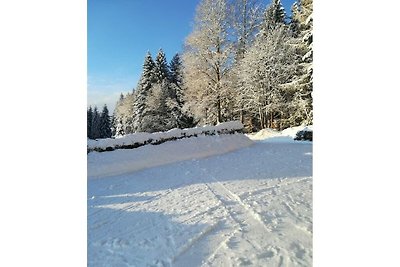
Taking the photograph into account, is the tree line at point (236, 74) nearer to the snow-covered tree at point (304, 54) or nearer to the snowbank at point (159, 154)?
the snow-covered tree at point (304, 54)

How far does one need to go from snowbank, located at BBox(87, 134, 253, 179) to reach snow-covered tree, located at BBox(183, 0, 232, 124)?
61cm

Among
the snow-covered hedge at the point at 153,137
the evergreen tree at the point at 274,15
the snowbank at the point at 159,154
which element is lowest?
the snowbank at the point at 159,154

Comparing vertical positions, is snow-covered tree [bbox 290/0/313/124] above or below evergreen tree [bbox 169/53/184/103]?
below

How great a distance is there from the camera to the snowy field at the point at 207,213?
100cm

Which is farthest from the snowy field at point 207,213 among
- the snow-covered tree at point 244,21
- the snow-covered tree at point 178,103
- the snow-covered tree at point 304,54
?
the snow-covered tree at point 178,103

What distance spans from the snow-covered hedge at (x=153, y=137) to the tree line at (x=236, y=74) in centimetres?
10

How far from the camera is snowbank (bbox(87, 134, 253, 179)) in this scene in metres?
2.60

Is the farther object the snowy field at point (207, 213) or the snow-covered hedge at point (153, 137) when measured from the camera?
the snow-covered hedge at point (153, 137)

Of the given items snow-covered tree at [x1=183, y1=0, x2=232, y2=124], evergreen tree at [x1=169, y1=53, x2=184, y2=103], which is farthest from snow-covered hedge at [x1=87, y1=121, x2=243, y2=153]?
evergreen tree at [x1=169, y1=53, x2=184, y2=103]

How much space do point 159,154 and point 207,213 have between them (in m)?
1.76

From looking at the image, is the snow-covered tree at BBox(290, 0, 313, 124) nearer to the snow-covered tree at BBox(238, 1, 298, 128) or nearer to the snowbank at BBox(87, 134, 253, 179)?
the snow-covered tree at BBox(238, 1, 298, 128)

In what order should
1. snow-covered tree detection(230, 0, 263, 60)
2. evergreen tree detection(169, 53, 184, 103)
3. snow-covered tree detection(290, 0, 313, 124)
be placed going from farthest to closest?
evergreen tree detection(169, 53, 184, 103)
snow-covered tree detection(230, 0, 263, 60)
snow-covered tree detection(290, 0, 313, 124)

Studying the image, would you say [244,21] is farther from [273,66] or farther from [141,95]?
[141,95]
